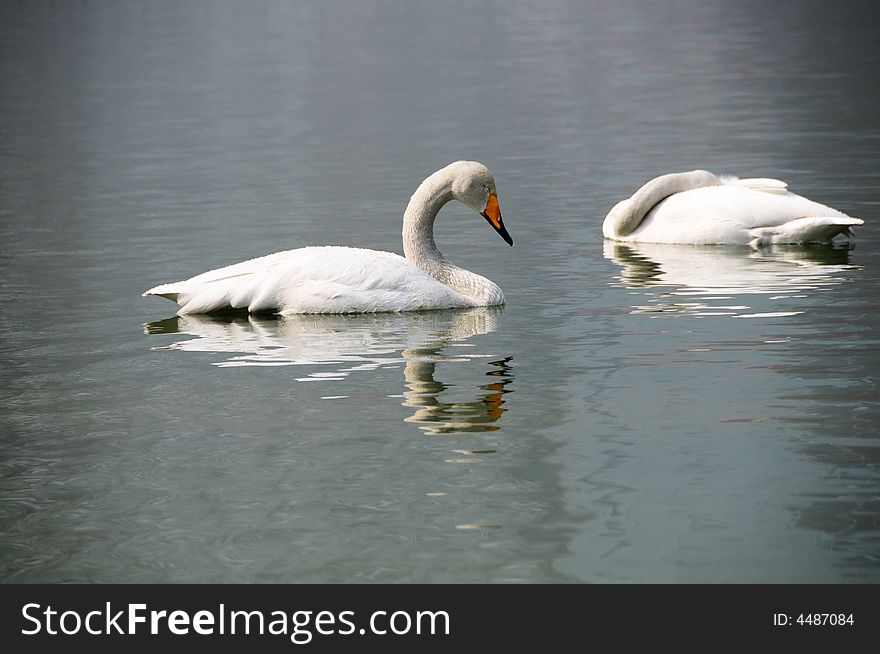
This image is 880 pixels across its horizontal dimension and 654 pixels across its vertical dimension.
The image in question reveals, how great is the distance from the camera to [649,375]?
10492mm

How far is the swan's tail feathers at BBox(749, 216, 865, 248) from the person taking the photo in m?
15.7

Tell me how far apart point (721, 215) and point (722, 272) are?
1.82m

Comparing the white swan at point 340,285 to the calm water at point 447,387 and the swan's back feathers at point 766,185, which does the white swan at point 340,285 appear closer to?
the calm water at point 447,387

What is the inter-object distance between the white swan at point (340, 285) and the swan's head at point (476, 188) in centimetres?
2

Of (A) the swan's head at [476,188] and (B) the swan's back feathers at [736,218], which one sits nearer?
(A) the swan's head at [476,188]

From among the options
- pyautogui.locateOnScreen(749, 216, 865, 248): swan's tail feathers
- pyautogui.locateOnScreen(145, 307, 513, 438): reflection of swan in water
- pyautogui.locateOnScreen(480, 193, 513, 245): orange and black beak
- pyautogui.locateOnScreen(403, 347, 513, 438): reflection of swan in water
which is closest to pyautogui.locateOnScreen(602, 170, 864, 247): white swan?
pyautogui.locateOnScreen(749, 216, 865, 248): swan's tail feathers

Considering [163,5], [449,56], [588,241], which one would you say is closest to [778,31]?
[449,56]

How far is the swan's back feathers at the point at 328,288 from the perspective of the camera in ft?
41.6

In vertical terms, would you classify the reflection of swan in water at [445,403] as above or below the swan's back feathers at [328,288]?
below

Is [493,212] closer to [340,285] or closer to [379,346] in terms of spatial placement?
[340,285]

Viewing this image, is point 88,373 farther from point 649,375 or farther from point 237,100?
point 237,100

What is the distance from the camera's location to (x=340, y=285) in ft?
41.6

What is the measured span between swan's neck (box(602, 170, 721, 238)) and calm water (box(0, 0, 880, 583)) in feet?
1.36

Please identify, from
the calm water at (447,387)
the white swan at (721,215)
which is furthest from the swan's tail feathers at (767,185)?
the calm water at (447,387)
